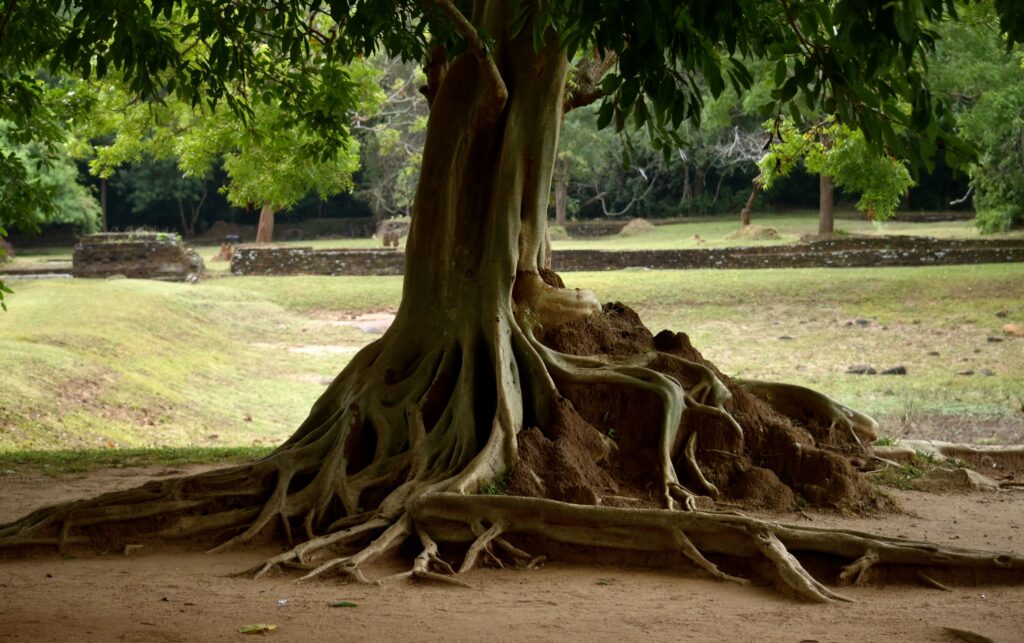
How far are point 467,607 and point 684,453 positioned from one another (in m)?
2.84

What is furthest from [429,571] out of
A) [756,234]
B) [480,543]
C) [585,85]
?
[756,234]

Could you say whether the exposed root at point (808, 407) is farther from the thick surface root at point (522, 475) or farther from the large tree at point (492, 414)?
the thick surface root at point (522, 475)

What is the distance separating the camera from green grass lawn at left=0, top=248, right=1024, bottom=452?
15336 millimetres

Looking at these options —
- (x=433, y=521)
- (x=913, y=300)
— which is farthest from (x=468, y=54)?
(x=913, y=300)

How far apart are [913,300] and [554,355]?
664 inches

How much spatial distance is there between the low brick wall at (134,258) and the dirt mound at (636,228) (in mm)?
17062

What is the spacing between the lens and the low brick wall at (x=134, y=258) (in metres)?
30.4

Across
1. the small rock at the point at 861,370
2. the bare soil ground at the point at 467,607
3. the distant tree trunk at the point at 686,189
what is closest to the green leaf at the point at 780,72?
the bare soil ground at the point at 467,607

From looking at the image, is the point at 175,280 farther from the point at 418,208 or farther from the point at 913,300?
the point at 418,208

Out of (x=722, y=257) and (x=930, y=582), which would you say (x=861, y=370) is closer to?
(x=722, y=257)

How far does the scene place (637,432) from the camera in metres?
7.91

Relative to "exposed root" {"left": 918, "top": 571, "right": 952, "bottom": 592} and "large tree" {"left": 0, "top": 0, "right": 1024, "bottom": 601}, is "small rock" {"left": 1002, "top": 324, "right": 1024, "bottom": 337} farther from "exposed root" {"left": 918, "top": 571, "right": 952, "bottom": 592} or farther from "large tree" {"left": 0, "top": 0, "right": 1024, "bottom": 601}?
"exposed root" {"left": 918, "top": 571, "right": 952, "bottom": 592}

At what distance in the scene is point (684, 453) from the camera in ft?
25.6

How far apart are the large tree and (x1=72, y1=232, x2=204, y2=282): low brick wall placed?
22371mm
